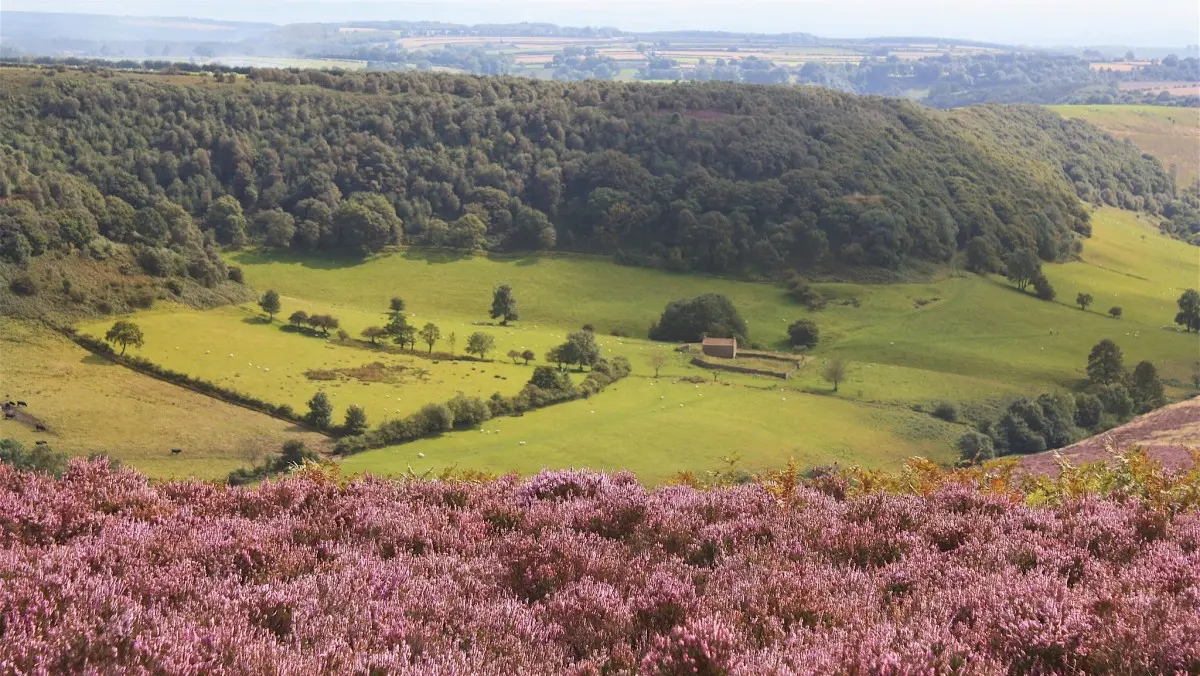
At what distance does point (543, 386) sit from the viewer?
217 feet

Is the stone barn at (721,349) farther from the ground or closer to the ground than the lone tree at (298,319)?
closer to the ground

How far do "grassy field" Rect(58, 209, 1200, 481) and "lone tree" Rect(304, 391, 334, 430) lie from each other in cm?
276

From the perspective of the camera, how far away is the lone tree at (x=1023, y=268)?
108812 millimetres

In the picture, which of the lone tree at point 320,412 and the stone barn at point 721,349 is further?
the stone barn at point 721,349

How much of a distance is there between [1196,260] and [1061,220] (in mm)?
20701

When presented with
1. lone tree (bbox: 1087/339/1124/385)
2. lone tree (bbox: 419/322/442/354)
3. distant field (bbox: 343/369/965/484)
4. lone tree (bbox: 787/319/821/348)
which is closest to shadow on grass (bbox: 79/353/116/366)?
lone tree (bbox: 419/322/442/354)

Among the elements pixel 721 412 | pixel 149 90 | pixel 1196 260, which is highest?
pixel 149 90

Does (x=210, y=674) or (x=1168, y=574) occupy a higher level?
(x=210, y=674)

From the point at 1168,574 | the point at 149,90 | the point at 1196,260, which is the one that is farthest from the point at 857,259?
the point at 1168,574

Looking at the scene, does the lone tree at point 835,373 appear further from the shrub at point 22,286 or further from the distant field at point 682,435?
the shrub at point 22,286

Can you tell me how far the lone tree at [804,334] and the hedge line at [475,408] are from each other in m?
23.8

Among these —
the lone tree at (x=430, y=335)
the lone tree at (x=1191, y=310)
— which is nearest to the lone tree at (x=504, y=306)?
the lone tree at (x=430, y=335)

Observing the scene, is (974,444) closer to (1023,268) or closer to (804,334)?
(804,334)

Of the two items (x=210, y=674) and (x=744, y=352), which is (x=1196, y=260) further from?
(x=210, y=674)
